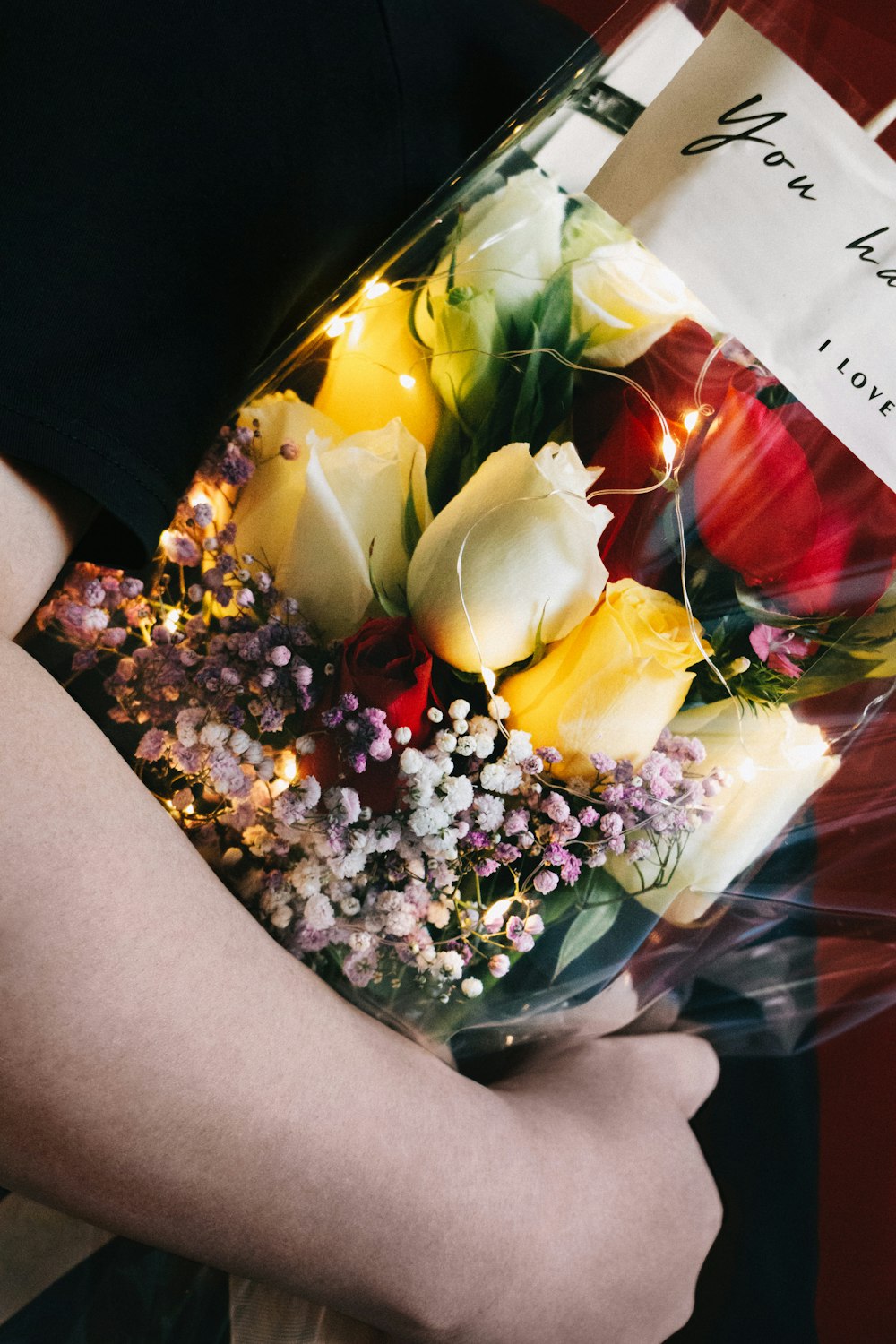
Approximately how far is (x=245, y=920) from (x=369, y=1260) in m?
0.21

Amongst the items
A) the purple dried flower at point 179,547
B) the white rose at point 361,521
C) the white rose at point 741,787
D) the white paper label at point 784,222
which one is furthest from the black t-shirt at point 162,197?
the white rose at point 741,787

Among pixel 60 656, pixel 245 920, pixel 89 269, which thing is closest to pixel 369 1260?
pixel 245 920

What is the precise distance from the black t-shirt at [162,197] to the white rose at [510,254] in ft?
0.42

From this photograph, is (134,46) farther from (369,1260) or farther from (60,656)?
(369,1260)

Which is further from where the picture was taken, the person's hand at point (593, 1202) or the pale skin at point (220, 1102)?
the person's hand at point (593, 1202)

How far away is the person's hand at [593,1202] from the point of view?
1.72 ft

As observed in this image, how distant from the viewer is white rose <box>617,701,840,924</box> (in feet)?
1.42

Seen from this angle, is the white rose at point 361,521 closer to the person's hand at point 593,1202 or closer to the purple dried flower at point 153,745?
the purple dried flower at point 153,745

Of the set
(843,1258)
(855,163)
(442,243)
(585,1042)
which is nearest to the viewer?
(855,163)

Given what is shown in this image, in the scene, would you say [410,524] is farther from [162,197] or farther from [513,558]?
[162,197]

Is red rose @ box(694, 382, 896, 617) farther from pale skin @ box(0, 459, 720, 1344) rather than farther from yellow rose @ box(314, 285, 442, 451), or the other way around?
pale skin @ box(0, 459, 720, 1344)

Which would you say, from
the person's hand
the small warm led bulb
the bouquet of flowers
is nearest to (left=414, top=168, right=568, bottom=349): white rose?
the bouquet of flowers

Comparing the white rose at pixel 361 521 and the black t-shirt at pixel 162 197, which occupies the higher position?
the black t-shirt at pixel 162 197

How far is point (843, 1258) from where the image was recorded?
93 centimetres
